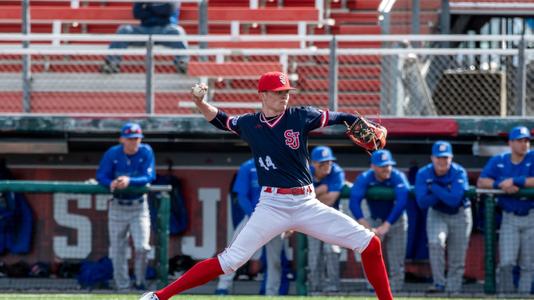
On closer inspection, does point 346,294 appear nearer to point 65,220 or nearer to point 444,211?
point 444,211

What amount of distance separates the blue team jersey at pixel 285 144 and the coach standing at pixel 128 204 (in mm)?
3812

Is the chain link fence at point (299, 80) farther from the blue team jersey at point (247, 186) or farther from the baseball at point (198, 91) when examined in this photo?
the baseball at point (198, 91)

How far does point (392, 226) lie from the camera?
37.2 feet

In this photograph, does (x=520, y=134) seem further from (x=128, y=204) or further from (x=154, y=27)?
(x=154, y=27)

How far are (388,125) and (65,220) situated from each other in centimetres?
350

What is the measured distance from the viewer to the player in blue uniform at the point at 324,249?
1131 cm

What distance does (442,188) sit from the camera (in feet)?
36.7

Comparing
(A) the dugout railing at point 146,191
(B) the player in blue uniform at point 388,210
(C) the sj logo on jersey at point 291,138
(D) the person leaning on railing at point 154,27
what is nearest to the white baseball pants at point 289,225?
(C) the sj logo on jersey at point 291,138

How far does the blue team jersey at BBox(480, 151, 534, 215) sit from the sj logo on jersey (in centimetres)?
421

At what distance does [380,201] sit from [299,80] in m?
1.98

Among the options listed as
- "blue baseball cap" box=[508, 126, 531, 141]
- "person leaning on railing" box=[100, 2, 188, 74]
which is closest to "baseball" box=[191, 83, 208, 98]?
"blue baseball cap" box=[508, 126, 531, 141]

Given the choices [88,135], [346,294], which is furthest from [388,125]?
[88,135]

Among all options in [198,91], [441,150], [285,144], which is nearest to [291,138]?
[285,144]

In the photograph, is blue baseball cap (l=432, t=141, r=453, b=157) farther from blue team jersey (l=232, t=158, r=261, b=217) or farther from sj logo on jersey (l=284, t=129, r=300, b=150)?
sj logo on jersey (l=284, t=129, r=300, b=150)
